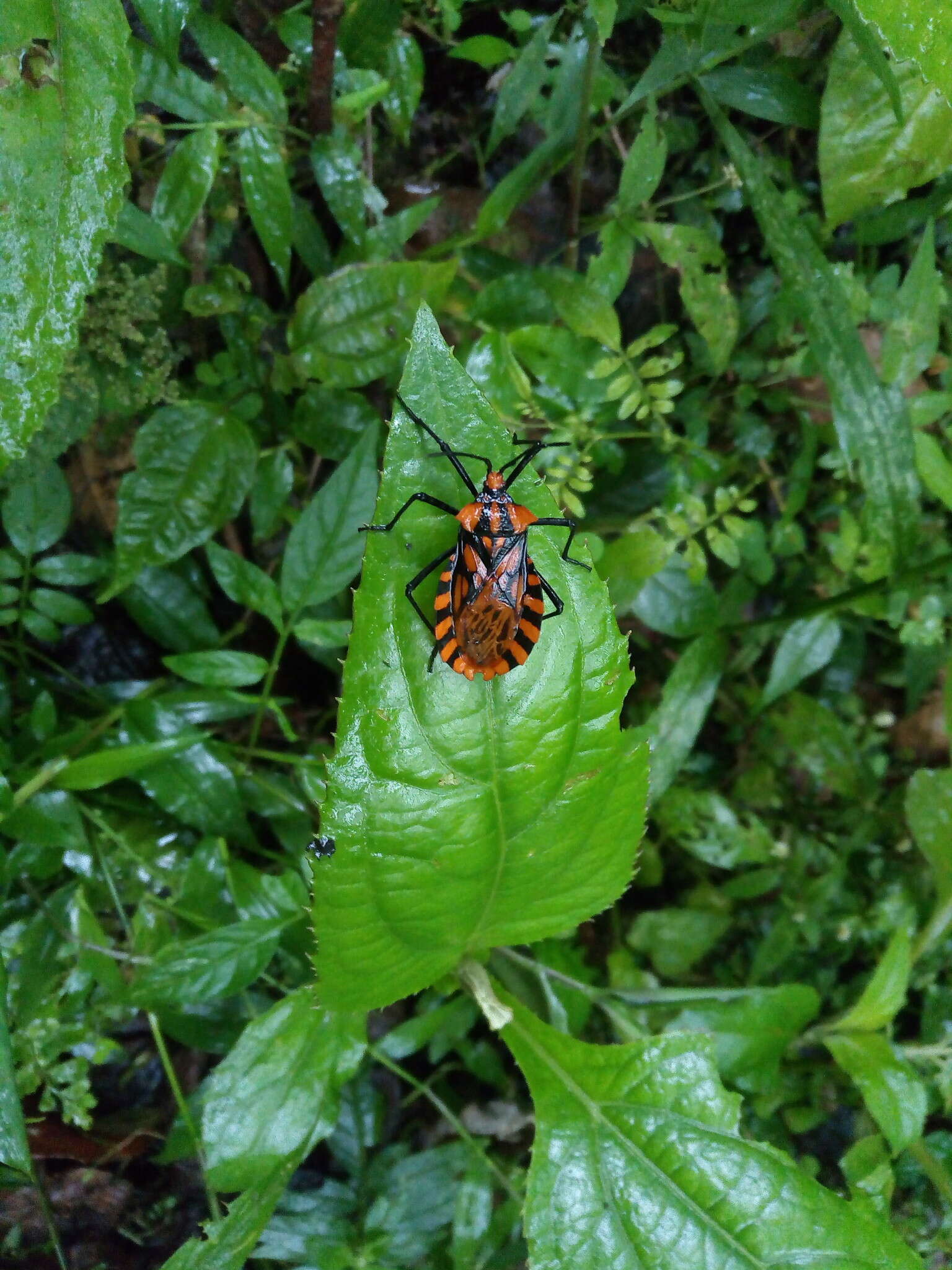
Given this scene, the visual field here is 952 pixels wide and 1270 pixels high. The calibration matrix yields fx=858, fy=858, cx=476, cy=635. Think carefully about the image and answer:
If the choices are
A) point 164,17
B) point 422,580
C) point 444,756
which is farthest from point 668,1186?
point 164,17

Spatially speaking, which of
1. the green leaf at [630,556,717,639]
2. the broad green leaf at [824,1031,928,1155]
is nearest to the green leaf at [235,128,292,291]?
the green leaf at [630,556,717,639]

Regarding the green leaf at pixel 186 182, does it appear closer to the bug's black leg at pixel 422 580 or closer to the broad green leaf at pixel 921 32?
the bug's black leg at pixel 422 580

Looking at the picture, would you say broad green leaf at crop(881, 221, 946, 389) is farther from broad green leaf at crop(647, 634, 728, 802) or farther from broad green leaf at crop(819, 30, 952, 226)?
broad green leaf at crop(647, 634, 728, 802)

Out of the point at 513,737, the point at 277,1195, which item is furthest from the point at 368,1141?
the point at 513,737

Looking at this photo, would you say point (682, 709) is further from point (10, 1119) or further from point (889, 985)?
point (10, 1119)

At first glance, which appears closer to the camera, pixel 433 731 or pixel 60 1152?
pixel 433 731

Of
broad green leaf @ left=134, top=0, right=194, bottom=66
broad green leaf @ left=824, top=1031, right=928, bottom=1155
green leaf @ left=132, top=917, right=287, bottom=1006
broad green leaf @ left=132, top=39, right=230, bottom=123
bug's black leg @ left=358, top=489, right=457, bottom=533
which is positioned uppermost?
broad green leaf @ left=132, top=39, right=230, bottom=123

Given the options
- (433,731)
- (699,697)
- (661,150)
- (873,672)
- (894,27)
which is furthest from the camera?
(873,672)

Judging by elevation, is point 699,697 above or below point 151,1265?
above

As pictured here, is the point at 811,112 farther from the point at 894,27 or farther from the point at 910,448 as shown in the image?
the point at 910,448
